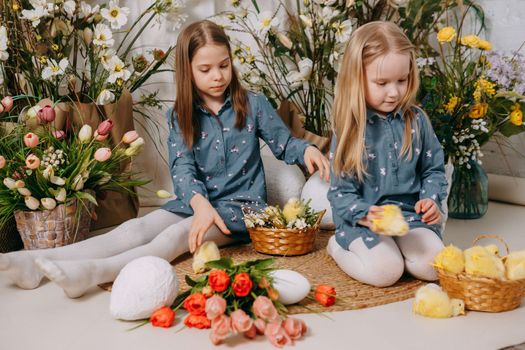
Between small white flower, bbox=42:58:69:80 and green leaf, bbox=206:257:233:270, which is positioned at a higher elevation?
small white flower, bbox=42:58:69:80

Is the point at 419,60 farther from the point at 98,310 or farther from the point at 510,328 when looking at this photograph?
the point at 98,310

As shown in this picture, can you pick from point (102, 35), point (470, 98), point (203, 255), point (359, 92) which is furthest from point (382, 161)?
point (102, 35)

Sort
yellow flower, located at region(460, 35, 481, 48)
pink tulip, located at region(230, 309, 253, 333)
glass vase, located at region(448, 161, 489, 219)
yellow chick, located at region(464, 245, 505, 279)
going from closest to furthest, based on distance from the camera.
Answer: pink tulip, located at region(230, 309, 253, 333), yellow chick, located at region(464, 245, 505, 279), yellow flower, located at region(460, 35, 481, 48), glass vase, located at region(448, 161, 489, 219)

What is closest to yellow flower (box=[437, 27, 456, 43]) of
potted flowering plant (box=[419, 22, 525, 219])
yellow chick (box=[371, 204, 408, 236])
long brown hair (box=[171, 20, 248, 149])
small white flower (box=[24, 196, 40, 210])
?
potted flowering plant (box=[419, 22, 525, 219])

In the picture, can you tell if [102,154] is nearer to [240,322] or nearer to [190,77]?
[190,77]

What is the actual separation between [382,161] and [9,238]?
1226 millimetres

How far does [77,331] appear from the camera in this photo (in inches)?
66.7

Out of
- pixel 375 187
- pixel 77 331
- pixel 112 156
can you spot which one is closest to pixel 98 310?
pixel 77 331

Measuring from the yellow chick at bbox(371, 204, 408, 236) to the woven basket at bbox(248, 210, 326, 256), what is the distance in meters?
0.35

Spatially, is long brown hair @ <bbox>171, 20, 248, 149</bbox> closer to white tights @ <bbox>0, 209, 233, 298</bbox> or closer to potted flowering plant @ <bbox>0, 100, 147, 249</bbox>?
potted flowering plant @ <bbox>0, 100, 147, 249</bbox>

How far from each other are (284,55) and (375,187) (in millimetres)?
994

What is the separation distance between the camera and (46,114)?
216cm

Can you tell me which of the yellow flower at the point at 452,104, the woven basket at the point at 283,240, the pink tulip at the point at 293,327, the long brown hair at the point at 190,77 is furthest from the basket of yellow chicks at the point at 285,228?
the yellow flower at the point at 452,104

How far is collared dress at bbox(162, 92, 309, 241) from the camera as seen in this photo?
233 centimetres
